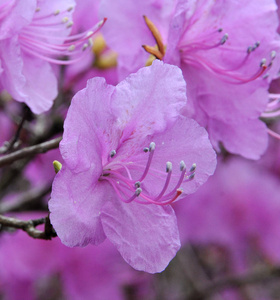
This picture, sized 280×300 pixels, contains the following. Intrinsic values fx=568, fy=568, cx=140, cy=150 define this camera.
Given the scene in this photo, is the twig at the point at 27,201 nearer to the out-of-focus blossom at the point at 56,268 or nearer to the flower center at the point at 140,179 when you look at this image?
the out-of-focus blossom at the point at 56,268

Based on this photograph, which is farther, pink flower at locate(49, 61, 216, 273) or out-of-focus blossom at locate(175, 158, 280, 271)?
out-of-focus blossom at locate(175, 158, 280, 271)

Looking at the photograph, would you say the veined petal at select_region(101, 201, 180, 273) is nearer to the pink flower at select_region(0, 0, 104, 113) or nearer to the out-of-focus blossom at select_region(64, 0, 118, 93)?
the pink flower at select_region(0, 0, 104, 113)

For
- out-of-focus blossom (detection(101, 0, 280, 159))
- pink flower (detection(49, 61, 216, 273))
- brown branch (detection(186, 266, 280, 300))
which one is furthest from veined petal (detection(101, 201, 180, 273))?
brown branch (detection(186, 266, 280, 300))

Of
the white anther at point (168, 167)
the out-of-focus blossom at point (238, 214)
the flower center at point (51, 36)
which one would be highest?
the flower center at point (51, 36)

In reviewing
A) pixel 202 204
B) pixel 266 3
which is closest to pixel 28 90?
pixel 266 3

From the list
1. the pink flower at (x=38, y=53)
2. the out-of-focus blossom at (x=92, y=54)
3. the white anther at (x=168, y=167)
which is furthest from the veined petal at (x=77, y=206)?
the out-of-focus blossom at (x=92, y=54)

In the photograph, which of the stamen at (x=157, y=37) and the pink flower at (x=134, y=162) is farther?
the stamen at (x=157, y=37)
